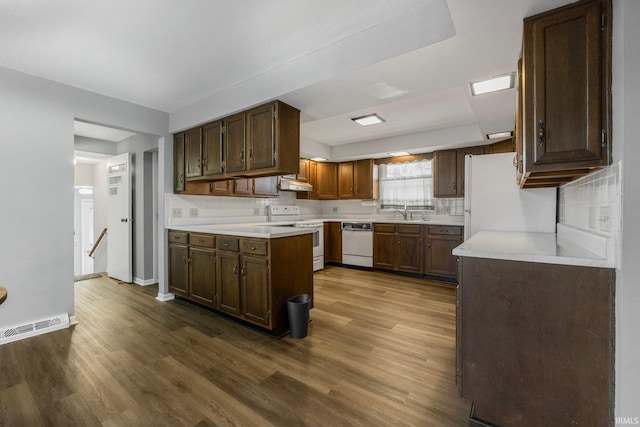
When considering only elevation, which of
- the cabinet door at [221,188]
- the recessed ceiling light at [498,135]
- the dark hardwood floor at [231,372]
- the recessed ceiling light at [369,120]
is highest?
the recessed ceiling light at [369,120]

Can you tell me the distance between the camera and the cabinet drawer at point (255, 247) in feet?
8.10

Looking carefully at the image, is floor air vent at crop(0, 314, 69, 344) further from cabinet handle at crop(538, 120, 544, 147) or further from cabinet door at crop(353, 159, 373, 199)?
cabinet door at crop(353, 159, 373, 199)

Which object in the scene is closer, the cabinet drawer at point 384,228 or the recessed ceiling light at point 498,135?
the recessed ceiling light at point 498,135

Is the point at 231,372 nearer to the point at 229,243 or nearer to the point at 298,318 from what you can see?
the point at 298,318

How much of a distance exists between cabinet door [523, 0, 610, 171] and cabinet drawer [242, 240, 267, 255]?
1972 mm

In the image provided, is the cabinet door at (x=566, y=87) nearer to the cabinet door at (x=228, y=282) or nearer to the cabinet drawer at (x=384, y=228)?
the cabinet door at (x=228, y=282)

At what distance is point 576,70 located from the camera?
53.1 inches

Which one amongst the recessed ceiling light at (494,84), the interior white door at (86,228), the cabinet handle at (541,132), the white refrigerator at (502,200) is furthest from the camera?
the interior white door at (86,228)

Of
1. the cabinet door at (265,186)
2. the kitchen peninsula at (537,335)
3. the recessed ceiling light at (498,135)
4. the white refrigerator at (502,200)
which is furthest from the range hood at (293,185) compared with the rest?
the kitchen peninsula at (537,335)

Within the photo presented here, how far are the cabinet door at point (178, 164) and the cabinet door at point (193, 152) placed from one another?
0.28ft

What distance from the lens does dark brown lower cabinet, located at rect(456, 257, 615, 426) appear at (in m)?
1.19

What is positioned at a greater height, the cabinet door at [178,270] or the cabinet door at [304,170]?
the cabinet door at [304,170]

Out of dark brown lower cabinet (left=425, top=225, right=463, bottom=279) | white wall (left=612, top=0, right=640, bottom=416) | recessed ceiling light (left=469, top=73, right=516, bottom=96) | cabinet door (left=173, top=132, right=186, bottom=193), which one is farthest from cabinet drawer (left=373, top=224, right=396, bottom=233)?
A: white wall (left=612, top=0, right=640, bottom=416)

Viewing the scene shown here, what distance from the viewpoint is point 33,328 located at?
2.57 meters
